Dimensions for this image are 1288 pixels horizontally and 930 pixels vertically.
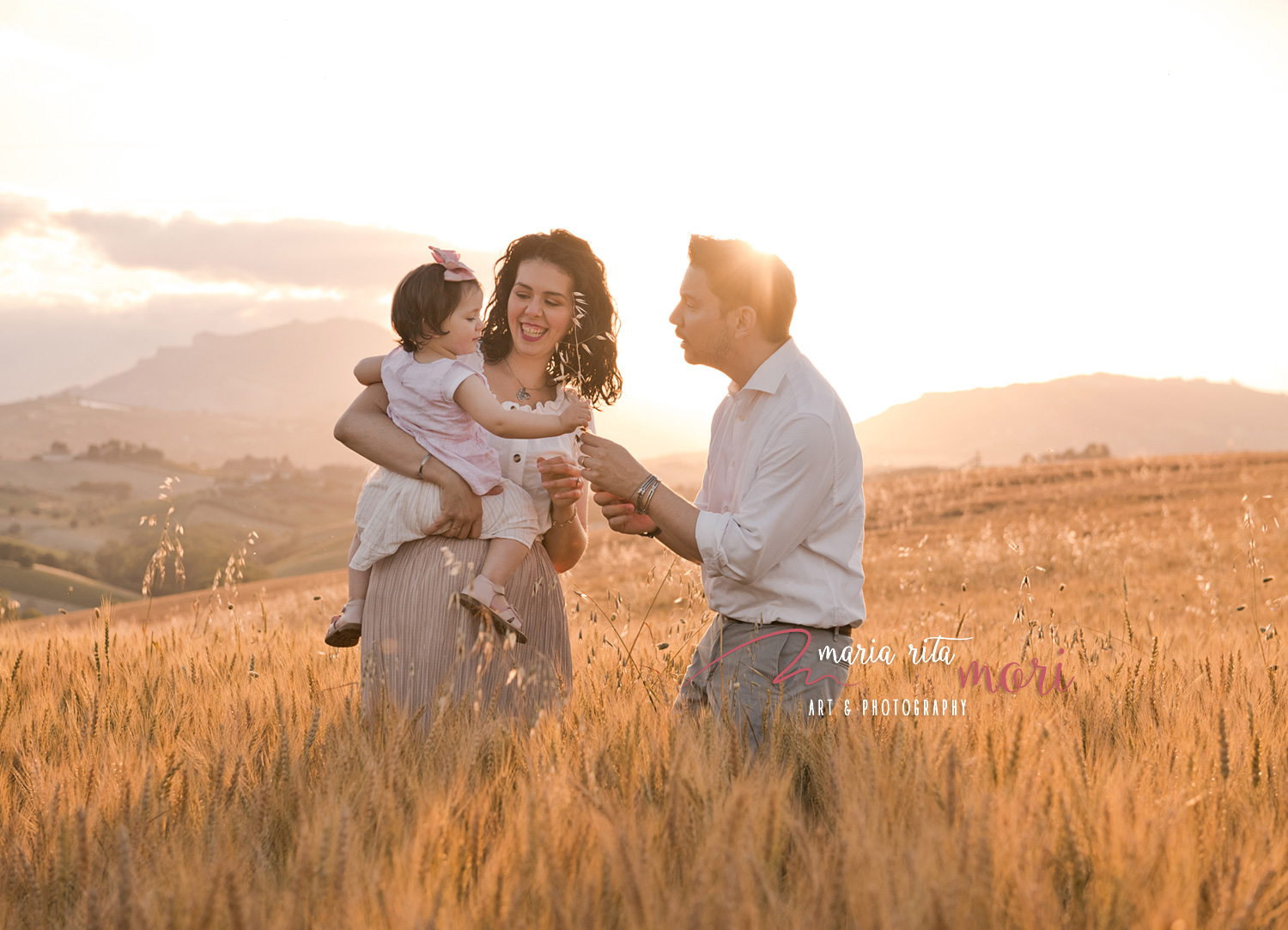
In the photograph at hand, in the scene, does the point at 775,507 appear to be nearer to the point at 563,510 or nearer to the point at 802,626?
the point at 802,626

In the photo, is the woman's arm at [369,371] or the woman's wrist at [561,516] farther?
the woman's arm at [369,371]

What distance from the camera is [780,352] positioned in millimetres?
3707

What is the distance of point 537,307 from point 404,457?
3.15 feet

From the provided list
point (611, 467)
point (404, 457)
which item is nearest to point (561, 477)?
point (611, 467)

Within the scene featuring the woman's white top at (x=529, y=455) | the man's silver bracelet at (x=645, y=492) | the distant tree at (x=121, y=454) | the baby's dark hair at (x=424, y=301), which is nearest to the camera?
the man's silver bracelet at (x=645, y=492)

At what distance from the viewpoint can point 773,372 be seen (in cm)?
366

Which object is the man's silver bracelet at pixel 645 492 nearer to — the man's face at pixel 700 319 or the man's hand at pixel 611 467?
the man's hand at pixel 611 467

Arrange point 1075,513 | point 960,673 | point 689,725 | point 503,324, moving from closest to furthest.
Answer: point 689,725
point 960,673
point 503,324
point 1075,513

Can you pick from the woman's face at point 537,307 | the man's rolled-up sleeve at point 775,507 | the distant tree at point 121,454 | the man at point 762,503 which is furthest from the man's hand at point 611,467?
the distant tree at point 121,454

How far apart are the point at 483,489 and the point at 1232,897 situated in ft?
9.61

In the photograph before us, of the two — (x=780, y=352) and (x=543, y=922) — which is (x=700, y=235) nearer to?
(x=780, y=352)

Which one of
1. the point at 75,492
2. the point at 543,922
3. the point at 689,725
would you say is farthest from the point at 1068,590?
the point at 75,492

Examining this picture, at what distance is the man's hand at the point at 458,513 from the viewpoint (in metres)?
3.72

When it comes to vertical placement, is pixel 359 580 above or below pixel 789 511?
below
